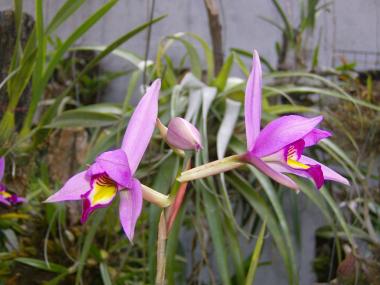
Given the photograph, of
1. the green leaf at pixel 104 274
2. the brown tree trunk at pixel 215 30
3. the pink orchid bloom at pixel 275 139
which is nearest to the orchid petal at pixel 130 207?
the pink orchid bloom at pixel 275 139

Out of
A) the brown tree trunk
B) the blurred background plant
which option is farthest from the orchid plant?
the brown tree trunk

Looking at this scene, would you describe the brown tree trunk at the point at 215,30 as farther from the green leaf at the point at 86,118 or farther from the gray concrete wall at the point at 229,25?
the green leaf at the point at 86,118

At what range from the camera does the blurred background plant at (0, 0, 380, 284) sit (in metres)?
0.90

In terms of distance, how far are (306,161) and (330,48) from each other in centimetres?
121

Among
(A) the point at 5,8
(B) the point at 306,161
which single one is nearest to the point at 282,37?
(A) the point at 5,8

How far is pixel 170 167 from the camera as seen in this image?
3.32ft

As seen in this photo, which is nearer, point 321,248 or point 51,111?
point 51,111

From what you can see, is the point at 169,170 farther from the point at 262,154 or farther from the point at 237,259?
the point at 262,154

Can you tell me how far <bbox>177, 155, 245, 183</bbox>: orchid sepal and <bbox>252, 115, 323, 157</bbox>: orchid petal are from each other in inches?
0.9

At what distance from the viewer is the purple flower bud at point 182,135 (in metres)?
0.43

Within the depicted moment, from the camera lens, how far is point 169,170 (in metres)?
1.01

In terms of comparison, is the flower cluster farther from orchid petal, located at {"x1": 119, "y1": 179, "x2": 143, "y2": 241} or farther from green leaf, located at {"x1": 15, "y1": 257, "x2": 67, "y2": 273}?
green leaf, located at {"x1": 15, "y1": 257, "x2": 67, "y2": 273}

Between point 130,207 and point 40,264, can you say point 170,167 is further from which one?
point 130,207

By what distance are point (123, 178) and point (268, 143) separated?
0.13 meters
